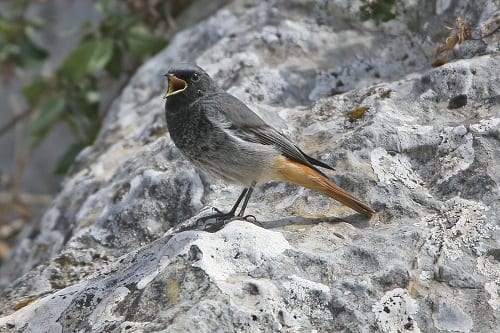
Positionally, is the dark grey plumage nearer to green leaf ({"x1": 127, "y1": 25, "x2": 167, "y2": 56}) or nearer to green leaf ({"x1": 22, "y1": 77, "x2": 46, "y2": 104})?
green leaf ({"x1": 127, "y1": 25, "x2": 167, "y2": 56})

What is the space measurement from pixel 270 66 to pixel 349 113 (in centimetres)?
93

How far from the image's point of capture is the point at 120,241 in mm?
4527

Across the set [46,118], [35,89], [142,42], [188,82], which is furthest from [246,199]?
[35,89]

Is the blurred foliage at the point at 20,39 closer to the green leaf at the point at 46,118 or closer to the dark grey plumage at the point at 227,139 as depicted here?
the green leaf at the point at 46,118

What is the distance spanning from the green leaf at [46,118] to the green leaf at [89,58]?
1.12ft

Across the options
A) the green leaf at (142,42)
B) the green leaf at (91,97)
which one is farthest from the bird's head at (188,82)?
the green leaf at (91,97)

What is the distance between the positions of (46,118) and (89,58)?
716 mm

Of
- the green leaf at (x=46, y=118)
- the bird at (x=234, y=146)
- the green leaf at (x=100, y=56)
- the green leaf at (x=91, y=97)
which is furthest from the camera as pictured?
the green leaf at (x=91, y=97)

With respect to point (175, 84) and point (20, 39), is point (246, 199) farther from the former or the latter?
point (20, 39)

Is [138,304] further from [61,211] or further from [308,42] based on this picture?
[308,42]

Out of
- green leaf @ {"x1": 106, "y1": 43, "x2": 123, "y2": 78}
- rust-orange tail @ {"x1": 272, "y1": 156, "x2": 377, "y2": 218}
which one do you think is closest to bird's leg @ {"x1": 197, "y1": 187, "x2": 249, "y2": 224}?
rust-orange tail @ {"x1": 272, "y1": 156, "x2": 377, "y2": 218}

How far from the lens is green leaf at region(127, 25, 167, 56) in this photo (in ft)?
21.5

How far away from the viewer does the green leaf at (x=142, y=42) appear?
6.55 meters

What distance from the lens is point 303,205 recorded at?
4.29 m
